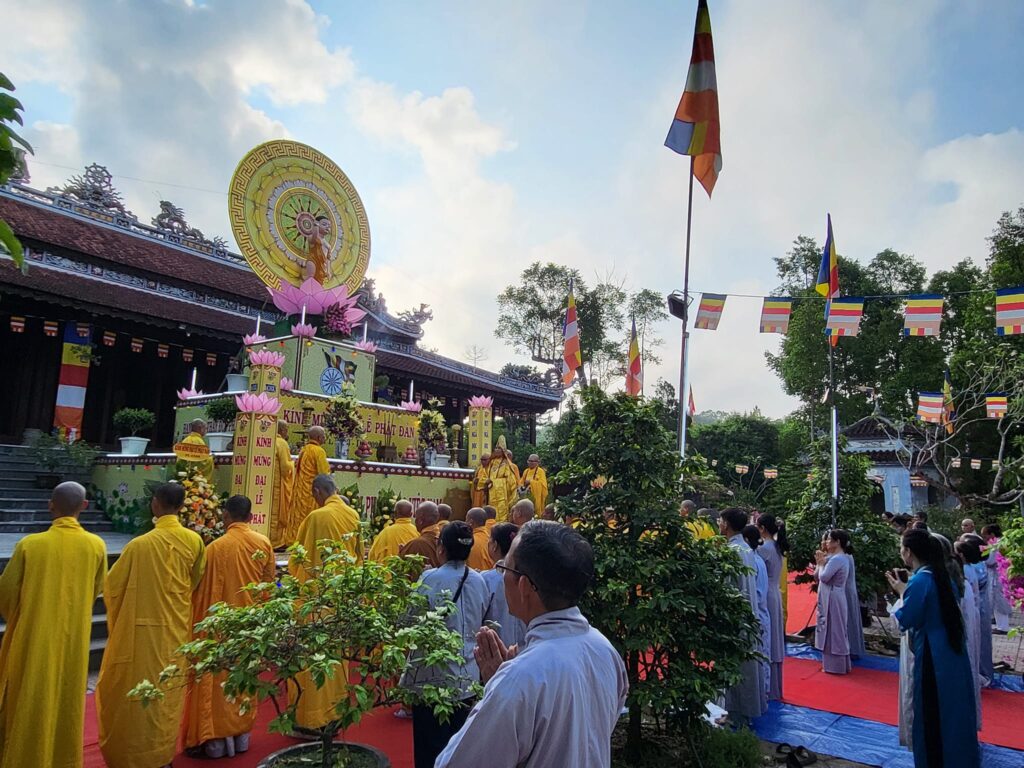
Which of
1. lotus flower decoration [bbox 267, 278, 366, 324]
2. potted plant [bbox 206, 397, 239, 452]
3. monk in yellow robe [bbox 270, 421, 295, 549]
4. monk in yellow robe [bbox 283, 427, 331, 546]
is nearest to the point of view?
monk in yellow robe [bbox 270, 421, 295, 549]

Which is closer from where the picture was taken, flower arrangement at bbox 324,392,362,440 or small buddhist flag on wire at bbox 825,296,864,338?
flower arrangement at bbox 324,392,362,440

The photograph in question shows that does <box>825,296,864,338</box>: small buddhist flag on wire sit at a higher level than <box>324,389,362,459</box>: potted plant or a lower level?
higher

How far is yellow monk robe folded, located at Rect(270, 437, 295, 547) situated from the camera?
27.8 feet

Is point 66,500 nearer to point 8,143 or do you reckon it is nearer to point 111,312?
point 8,143

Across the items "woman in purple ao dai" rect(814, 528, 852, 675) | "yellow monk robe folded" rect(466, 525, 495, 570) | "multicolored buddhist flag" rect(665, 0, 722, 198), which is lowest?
"woman in purple ao dai" rect(814, 528, 852, 675)

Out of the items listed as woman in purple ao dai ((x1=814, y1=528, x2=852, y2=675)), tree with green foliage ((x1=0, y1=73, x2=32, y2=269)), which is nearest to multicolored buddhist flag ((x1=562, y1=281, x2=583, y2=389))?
woman in purple ao dai ((x1=814, y1=528, x2=852, y2=675))

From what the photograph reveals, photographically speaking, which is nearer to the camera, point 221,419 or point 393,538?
point 393,538

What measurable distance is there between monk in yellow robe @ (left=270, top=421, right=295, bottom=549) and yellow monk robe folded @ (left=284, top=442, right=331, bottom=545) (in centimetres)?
5

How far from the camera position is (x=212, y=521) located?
7.21 metres

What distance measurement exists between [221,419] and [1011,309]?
1215 cm

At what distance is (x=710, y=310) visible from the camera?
38.3ft

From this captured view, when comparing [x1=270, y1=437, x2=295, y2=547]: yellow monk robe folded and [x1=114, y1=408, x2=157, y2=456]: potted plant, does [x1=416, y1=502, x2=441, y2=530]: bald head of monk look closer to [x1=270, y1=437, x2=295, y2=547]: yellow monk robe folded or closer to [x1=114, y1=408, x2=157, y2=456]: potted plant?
[x1=270, y1=437, x2=295, y2=547]: yellow monk robe folded

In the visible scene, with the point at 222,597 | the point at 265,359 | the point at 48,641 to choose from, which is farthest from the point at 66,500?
the point at 265,359

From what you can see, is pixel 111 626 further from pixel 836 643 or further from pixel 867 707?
pixel 836 643
